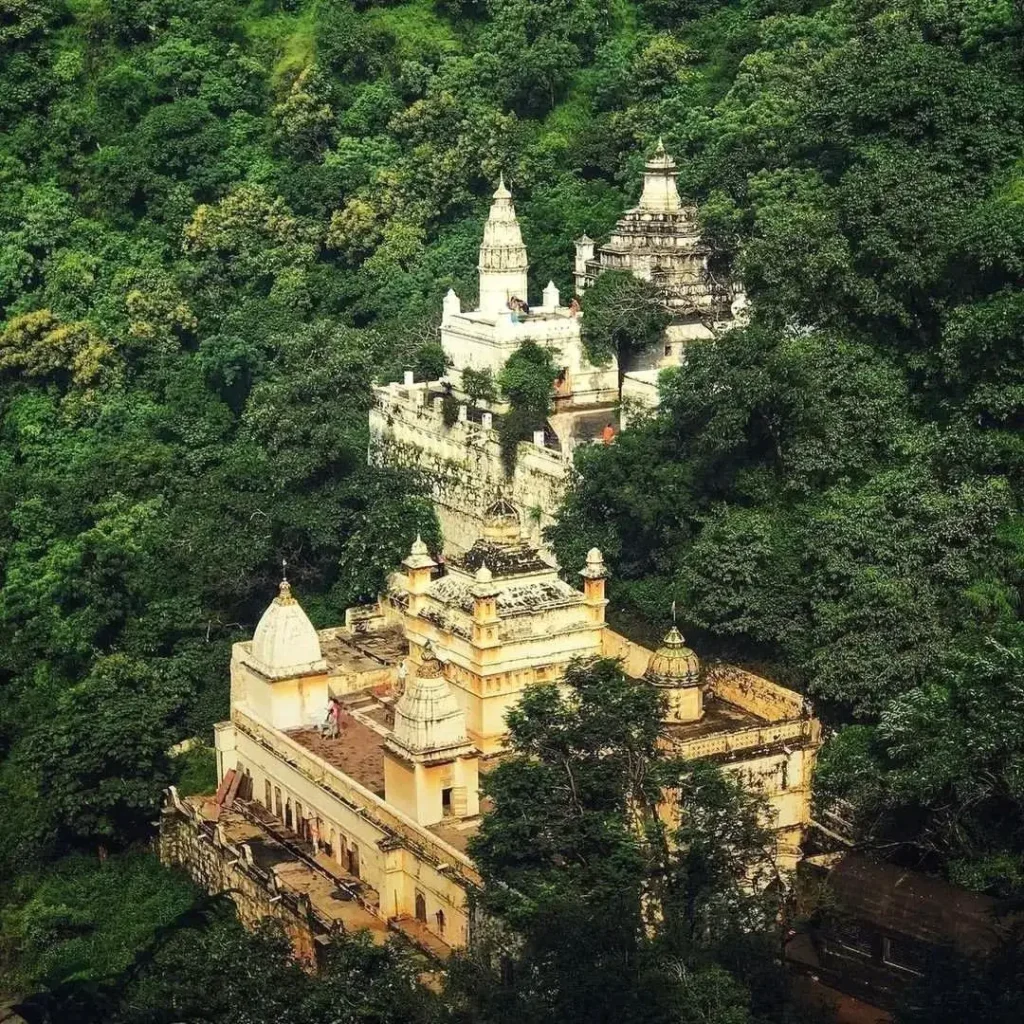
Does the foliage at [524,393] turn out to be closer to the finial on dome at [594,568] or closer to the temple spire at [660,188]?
the temple spire at [660,188]

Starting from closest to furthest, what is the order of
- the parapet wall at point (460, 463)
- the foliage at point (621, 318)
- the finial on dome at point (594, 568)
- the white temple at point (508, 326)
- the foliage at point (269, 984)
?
the foliage at point (269, 984)
the finial on dome at point (594, 568)
the parapet wall at point (460, 463)
the white temple at point (508, 326)
the foliage at point (621, 318)

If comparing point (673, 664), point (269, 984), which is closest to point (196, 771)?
point (673, 664)

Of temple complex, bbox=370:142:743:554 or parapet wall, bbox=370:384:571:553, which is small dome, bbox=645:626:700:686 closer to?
parapet wall, bbox=370:384:571:553

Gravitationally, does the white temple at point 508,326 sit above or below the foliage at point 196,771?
above

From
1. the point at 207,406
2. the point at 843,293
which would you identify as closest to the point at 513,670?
the point at 843,293

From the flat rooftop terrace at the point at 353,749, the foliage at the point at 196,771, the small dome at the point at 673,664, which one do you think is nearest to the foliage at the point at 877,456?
the small dome at the point at 673,664

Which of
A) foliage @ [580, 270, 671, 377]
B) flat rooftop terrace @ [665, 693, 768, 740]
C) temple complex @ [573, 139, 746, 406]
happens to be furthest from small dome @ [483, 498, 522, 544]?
foliage @ [580, 270, 671, 377]

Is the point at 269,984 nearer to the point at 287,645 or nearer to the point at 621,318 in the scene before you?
the point at 287,645
